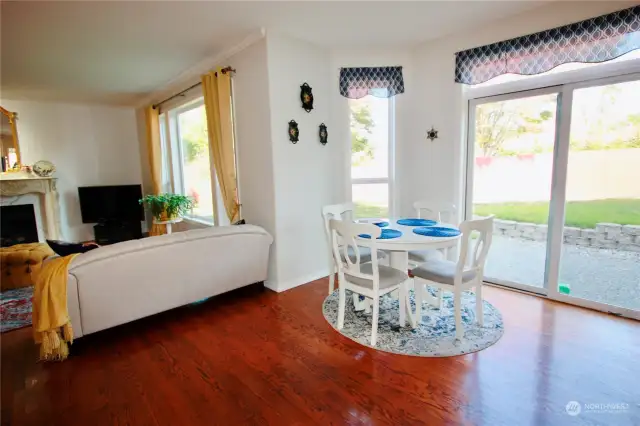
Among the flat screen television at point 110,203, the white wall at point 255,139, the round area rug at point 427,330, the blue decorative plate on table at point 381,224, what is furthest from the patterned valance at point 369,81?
the flat screen television at point 110,203

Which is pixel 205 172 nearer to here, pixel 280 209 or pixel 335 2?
pixel 280 209

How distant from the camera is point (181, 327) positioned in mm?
2736

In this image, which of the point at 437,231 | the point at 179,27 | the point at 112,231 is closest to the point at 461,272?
the point at 437,231

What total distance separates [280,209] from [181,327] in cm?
140

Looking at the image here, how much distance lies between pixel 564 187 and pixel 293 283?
2.74m

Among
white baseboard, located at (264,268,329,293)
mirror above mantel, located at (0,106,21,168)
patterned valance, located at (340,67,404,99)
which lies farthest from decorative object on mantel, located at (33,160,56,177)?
patterned valance, located at (340,67,404,99)

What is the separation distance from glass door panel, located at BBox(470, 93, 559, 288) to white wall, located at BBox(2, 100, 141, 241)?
6041 millimetres

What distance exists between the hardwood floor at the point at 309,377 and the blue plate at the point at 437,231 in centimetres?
84

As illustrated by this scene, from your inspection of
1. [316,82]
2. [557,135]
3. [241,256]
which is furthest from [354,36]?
[241,256]

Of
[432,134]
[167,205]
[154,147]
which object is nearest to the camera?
[432,134]

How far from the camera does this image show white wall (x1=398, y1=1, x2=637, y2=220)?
3305 mm

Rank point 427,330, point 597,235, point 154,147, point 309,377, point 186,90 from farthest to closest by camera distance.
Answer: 1. point 154,147
2. point 186,90
3. point 597,235
4. point 427,330
5. point 309,377

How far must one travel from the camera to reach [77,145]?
5.71 m

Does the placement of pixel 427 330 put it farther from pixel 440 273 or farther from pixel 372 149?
pixel 372 149
